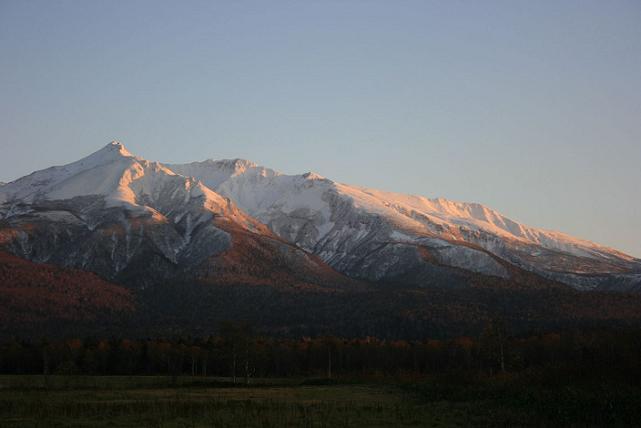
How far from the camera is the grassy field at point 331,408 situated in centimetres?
6419

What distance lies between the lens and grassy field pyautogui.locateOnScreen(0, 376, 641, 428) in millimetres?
64188

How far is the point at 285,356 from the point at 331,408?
4205 inches

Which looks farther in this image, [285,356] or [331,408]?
[285,356]

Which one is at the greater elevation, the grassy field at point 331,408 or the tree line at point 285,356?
the grassy field at point 331,408

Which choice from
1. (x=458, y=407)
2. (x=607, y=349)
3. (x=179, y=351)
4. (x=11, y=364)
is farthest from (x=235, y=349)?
(x=458, y=407)

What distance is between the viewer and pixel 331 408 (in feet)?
254

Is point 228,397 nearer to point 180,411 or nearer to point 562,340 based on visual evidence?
point 180,411

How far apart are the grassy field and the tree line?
45.1m

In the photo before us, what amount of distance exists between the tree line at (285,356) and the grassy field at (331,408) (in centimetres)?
4511

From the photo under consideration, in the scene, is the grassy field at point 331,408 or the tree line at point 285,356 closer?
the grassy field at point 331,408

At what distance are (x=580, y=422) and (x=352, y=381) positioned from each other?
74214mm

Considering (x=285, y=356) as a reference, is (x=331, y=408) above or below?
above

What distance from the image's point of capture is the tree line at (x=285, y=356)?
151125mm

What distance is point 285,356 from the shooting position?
600 ft
